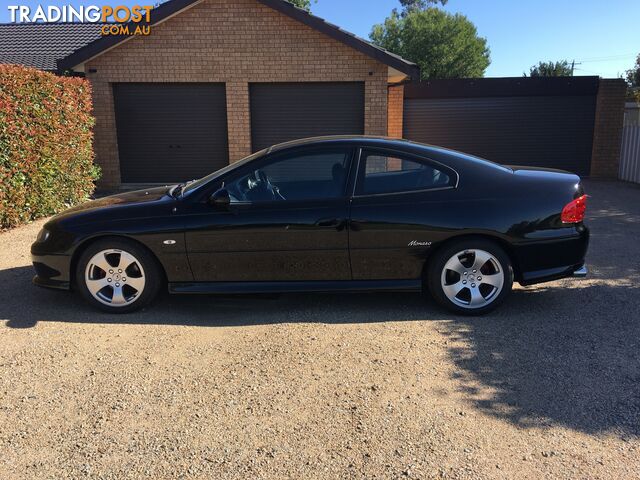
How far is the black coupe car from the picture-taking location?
464cm

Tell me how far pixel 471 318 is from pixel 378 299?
36.6 inches

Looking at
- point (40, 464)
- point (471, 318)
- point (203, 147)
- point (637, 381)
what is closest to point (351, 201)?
point (471, 318)

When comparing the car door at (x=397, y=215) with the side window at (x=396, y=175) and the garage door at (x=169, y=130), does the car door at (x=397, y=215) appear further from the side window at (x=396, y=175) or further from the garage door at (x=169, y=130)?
the garage door at (x=169, y=130)

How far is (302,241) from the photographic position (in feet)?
15.3

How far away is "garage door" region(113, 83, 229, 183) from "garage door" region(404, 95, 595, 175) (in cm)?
562

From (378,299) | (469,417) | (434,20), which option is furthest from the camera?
(434,20)

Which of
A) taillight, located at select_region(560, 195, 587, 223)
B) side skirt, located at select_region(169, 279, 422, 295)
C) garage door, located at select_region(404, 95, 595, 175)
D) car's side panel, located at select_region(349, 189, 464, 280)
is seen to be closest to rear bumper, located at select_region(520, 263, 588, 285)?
taillight, located at select_region(560, 195, 587, 223)

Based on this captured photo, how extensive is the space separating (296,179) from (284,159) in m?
0.21

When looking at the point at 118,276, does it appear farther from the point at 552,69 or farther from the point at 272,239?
the point at 552,69

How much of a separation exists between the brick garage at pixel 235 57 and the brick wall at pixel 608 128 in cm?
609

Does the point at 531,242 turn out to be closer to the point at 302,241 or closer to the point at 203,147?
the point at 302,241

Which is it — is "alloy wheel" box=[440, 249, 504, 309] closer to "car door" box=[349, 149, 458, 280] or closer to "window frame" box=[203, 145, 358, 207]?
"car door" box=[349, 149, 458, 280]

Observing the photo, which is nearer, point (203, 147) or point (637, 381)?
point (637, 381)

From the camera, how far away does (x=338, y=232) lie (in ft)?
15.3
